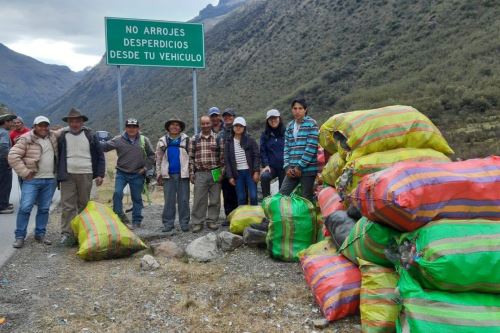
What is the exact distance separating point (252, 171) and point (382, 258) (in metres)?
3.26

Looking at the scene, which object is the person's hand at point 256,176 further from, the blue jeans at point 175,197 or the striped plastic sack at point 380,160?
the striped plastic sack at point 380,160

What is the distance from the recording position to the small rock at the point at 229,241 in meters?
5.56

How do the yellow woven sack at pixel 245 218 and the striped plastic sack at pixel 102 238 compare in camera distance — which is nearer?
the striped plastic sack at pixel 102 238

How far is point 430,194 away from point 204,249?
2982 mm

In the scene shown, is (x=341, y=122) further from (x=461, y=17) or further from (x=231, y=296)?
(x=461, y=17)

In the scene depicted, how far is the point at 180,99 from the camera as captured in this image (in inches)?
1987

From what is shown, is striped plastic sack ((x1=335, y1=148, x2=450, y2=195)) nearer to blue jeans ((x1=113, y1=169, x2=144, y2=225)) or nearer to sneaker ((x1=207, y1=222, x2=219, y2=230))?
sneaker ((x1=207, y1=222, x2=219, y2=230))

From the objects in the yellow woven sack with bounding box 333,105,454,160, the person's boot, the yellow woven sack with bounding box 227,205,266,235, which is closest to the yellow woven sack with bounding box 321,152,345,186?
the yellow woven sack with bounding box 333,105,454,160

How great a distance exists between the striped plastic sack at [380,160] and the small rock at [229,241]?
1.72m

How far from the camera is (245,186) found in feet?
22.1

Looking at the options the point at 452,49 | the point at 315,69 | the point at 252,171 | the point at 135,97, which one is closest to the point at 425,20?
the point at 452,49

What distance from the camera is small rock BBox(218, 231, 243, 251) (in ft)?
18.2

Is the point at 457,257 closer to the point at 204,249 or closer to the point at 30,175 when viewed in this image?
the point at 204,249

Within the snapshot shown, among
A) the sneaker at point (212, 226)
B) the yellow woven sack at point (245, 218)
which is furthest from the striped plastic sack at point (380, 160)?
the sneaker at point (212, 226)
